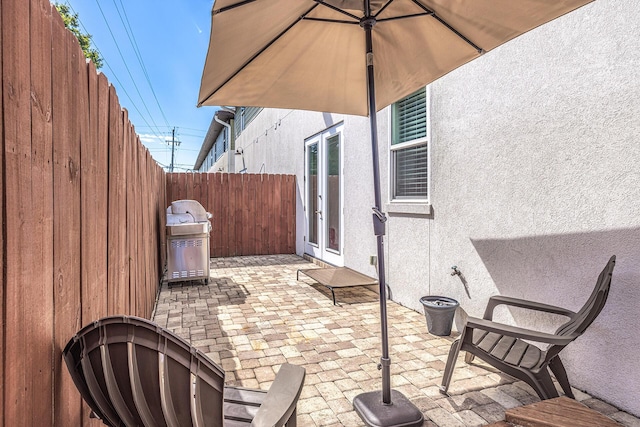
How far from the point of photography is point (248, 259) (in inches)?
333

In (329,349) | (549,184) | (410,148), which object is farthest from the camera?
(410,148)

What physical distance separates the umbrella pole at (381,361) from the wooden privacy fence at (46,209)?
1476 millimetres

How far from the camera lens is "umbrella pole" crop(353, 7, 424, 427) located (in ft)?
7.11

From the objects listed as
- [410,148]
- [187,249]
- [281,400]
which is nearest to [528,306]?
[281,400]

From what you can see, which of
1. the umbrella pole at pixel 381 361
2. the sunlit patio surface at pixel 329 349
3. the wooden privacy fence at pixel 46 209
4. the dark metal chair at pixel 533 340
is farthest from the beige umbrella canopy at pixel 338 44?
the sunlit patio surface at pixel 329 349

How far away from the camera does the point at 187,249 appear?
18.5 ft

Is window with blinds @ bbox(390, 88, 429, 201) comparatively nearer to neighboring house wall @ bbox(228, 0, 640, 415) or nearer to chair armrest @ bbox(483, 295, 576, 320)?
neighboring house wall @ bbox(228, 0, 640, 415)

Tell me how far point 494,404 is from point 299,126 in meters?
7.01

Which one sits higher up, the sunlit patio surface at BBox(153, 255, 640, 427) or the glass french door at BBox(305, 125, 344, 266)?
the glass french door at BBox(305, 125, 344, 266)

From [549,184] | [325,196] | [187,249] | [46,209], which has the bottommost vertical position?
Result: [187,249]

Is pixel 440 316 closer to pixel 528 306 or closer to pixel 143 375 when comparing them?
pixel 528 306

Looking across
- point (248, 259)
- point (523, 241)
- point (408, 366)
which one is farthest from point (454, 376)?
point (248, 259)

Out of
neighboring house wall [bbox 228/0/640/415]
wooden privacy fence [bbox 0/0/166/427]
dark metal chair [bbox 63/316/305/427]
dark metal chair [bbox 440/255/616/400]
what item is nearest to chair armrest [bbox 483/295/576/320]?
dark metal chair [bbox 440/255/616/400]

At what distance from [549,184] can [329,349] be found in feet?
7.39
